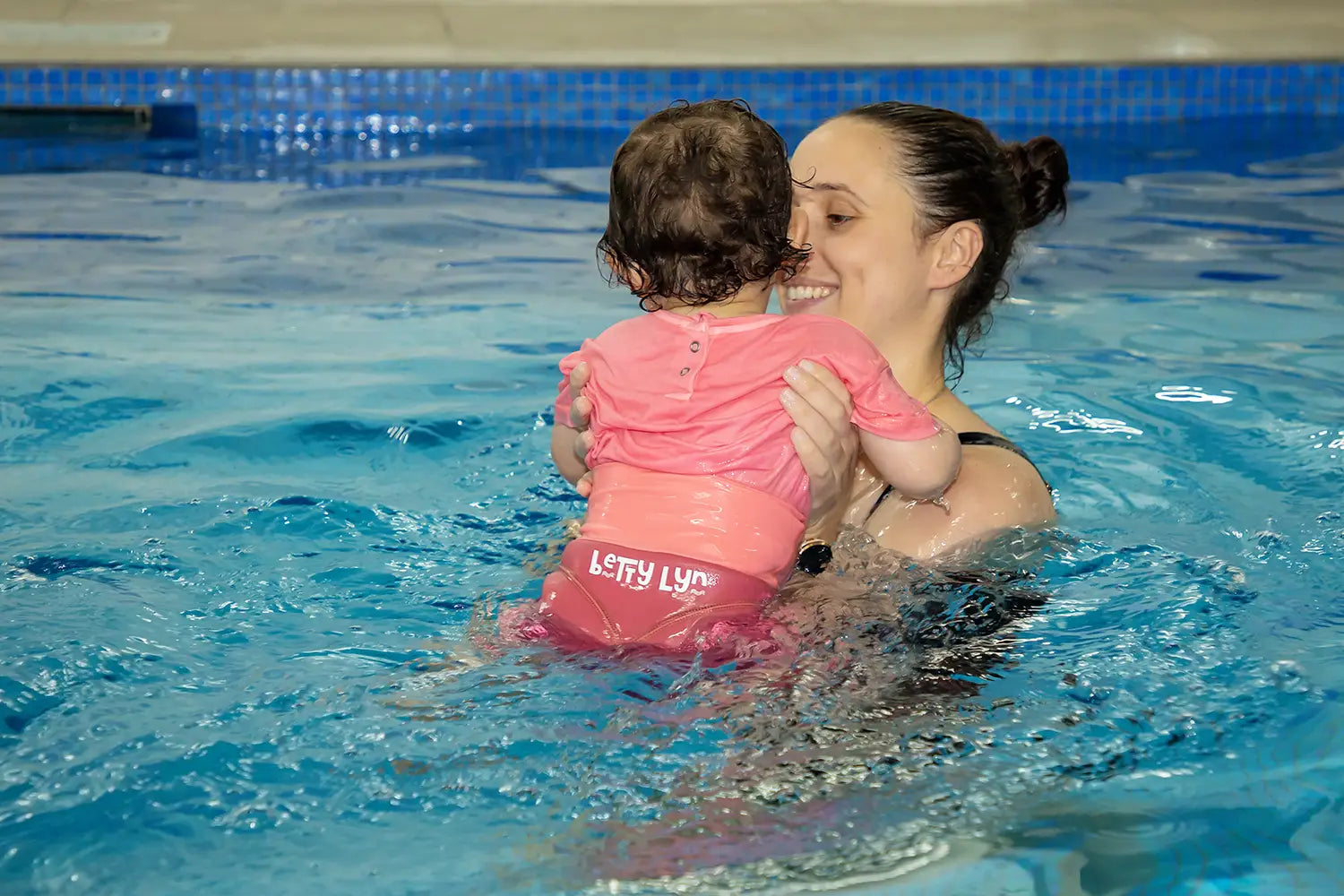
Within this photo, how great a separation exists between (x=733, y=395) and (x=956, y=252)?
777 millimetres

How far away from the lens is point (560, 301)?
5.69m

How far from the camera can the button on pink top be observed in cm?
245

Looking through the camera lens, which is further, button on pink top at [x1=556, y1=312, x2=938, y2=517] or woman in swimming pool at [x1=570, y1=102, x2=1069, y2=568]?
woman in swimming pool at [x1=570, y1=102, x2=1069, y2=568]

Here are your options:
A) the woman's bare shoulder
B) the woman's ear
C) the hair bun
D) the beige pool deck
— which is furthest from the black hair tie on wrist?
the beige pool deck

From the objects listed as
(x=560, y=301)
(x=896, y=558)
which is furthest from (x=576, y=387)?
(x=560, y=301)

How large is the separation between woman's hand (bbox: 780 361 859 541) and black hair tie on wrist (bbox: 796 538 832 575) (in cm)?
24

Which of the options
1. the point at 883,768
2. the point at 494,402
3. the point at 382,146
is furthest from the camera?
the point at 382,146

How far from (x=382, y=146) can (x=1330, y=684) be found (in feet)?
23.7

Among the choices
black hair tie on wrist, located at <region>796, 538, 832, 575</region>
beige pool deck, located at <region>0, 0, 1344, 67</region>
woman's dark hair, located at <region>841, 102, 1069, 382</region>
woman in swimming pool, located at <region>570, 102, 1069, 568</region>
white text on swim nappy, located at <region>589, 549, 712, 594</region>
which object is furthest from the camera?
beige pool deck, located at <region>0, 0, 1344, 67</region>

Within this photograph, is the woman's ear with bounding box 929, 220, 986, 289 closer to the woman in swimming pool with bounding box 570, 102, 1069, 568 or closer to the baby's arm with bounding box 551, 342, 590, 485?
the woman in swimming pool with bounding box 570, 102, 1069, 568

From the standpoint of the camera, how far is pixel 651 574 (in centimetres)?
239

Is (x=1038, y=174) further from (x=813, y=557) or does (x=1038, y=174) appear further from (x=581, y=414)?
(x=581, y=414)

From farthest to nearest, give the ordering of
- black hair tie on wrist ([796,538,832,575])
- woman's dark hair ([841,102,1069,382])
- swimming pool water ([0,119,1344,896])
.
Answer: woman's dark hair ([841,102,1069,382]), black hair tie on wrist ([796,538,832,575]), swimming pool water ([0,119,1344,896])

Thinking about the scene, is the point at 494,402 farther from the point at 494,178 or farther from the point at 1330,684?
the point at 494,178
